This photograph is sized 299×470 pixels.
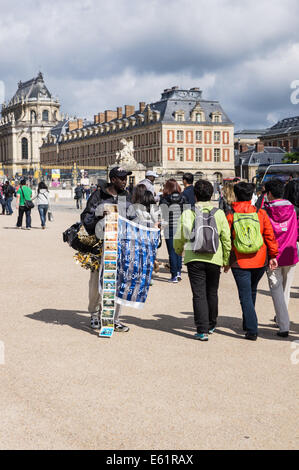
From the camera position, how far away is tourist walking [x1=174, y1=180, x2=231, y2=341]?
6098 mm

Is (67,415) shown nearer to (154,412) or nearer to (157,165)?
(154,412)

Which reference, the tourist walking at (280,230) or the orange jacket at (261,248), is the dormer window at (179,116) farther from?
the orange jacket at (261,248)

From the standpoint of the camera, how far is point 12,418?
404cm

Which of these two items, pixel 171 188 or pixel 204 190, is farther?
pixel 171 188

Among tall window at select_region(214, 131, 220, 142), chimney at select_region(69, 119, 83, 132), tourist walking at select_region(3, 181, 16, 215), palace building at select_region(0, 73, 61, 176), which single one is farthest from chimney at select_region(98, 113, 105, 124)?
tourist walking at select_region(3, 181, 16, 215)

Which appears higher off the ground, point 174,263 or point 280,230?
point 280,230

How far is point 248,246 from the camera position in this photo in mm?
6129

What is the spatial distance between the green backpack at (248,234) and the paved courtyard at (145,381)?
93cm

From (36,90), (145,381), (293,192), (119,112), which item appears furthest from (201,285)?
(36,90)

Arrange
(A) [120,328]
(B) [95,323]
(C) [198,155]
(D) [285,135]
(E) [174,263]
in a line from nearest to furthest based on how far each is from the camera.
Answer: (A) [120,328]
(B) [95,323]
(E) [174,263]
(C) [198,155]
(D) [285,135]

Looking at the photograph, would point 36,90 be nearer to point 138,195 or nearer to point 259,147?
point 259,147

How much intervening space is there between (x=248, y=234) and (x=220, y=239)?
29 cm

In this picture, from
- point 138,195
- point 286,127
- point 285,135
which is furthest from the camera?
point 286,127

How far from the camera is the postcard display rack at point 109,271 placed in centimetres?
614
